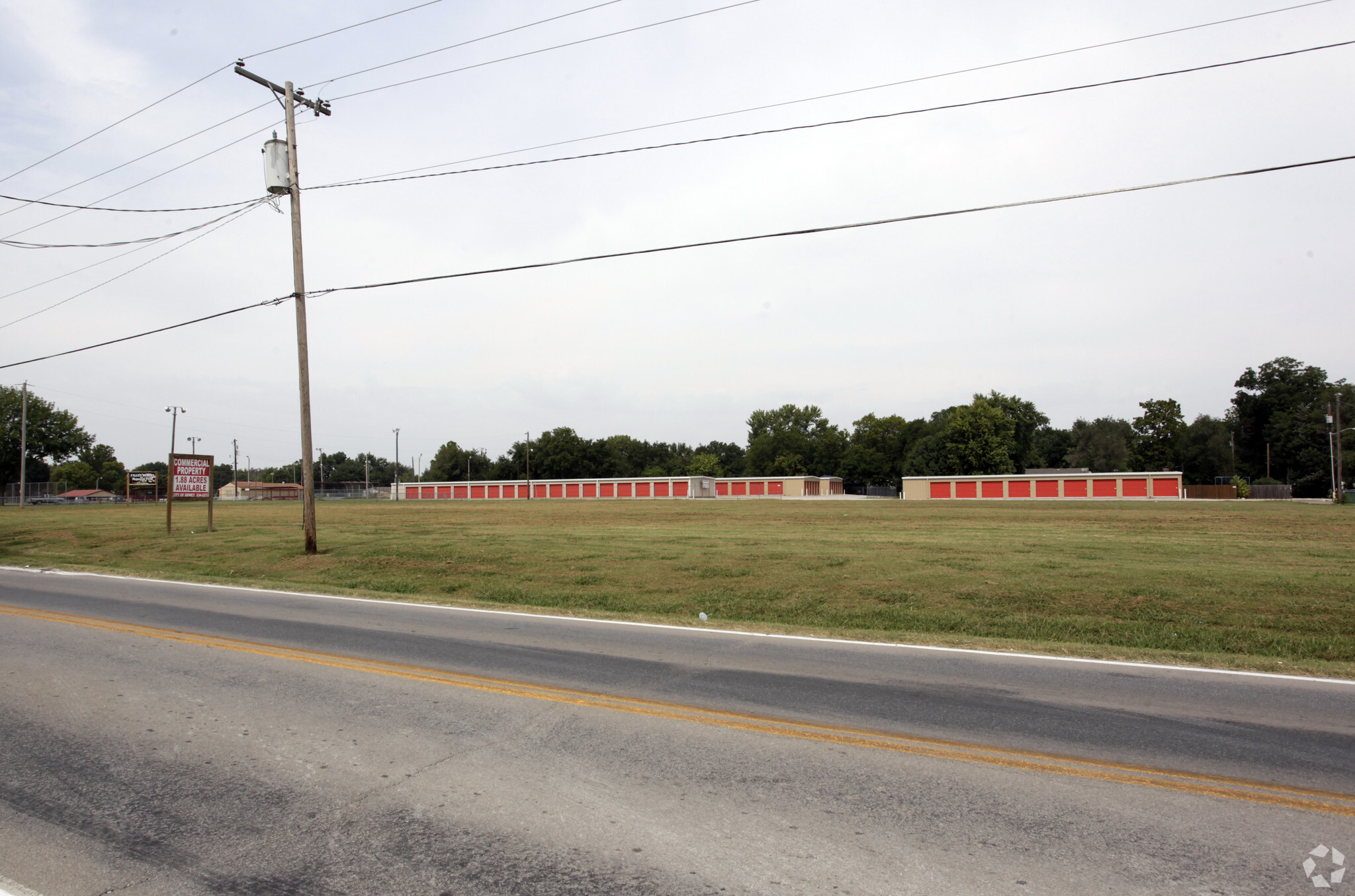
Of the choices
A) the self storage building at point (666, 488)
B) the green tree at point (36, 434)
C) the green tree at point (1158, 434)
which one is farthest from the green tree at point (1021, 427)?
the green tree at point (36, 434)

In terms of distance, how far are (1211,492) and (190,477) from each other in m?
98.2

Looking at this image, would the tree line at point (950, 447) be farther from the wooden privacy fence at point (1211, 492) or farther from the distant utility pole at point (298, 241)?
the distant utility pole at point (298, 241)

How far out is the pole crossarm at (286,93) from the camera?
1836 cm

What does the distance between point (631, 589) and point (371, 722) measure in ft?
30.9

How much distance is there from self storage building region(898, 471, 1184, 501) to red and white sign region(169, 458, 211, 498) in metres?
67.4

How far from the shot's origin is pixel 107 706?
21.6ft

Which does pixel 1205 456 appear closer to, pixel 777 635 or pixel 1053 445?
pixel 1053 445

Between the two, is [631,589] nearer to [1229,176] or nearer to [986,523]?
[1229,176]

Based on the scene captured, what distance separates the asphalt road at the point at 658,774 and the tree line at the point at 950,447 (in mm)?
105234

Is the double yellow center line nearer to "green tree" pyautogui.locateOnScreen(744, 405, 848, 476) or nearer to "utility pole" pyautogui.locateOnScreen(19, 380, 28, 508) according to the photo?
"utility pole" pyautogui.locateOnScreen(19, 380, 28, 508)

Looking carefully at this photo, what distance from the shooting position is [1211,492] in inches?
3329

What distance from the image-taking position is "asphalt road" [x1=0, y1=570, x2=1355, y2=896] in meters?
3.80

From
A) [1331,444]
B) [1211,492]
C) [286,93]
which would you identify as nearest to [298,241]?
[286,93]

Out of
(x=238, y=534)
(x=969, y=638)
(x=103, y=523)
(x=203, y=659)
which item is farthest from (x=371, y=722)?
(x=103, y=523)
